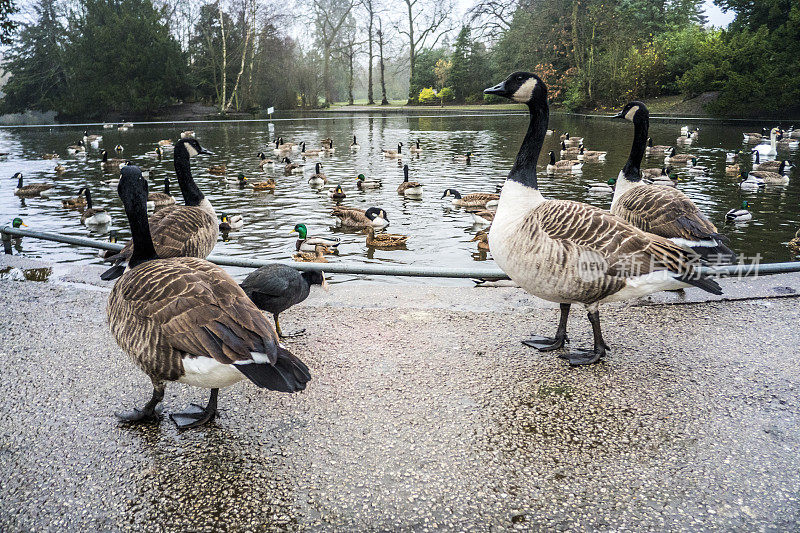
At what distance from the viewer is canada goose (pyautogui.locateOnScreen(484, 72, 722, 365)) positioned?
401 centimetres

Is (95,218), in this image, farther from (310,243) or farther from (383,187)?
(383,187)

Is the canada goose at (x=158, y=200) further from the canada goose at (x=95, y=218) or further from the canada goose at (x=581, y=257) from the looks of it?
the canada goose at (x=581, y=257)

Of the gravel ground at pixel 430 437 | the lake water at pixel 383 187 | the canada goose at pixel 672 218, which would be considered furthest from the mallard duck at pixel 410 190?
the gravel ground at pixel 430 437

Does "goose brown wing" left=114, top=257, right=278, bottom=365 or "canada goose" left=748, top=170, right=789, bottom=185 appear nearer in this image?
"goose brown wing" left=114, top=257, right=278, bottom=365

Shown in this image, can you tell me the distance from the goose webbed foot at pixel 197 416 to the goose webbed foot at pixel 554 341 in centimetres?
249

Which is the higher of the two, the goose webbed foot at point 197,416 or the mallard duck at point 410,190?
the mallard duck at point 410,190

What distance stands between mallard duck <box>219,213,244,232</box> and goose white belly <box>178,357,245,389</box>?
8.75 m

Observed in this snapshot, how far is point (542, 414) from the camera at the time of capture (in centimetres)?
349

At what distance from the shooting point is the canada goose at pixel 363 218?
1159 centimetres

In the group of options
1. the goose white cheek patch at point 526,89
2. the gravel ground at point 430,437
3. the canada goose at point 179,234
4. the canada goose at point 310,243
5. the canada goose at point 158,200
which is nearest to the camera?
the gravel ground at point 430,437

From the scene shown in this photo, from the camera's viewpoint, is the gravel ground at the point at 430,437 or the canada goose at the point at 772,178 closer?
the gravel ground at the point at 430,437

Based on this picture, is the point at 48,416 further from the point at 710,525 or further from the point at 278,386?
the point at 710,525

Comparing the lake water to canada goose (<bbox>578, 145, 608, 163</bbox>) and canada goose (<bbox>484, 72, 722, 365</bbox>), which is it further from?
canada goose (<bbox>484, 72, 722, 365</bbox>)

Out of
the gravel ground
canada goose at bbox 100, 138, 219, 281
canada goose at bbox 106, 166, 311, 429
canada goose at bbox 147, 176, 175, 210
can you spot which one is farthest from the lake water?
canada goose at bbox 106, 166, 311, 429
